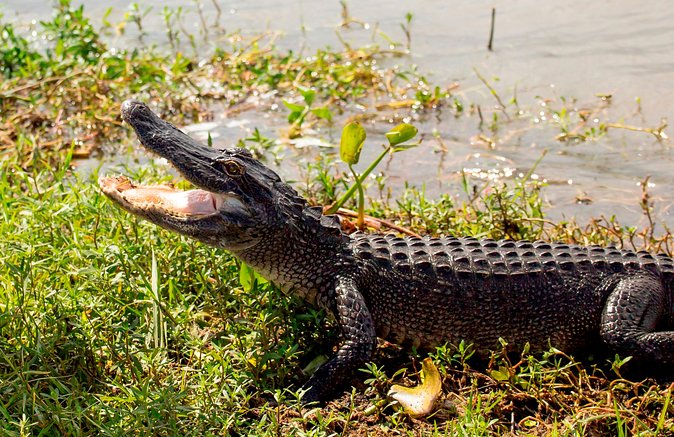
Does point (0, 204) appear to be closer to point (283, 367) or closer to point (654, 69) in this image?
point (283, 367)

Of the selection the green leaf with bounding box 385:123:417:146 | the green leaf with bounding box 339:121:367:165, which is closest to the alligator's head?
the green leaf with bounding box 339:121:367:165

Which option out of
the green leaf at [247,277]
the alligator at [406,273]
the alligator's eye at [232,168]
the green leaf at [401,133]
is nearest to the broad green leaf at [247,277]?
the green leaf at [247,277]

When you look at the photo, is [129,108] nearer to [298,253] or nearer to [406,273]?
[298,253]

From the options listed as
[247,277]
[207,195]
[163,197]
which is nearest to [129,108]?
[163,197]

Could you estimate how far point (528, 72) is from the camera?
7773mm

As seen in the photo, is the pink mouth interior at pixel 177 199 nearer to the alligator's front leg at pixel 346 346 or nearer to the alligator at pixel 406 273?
the alligator at pixel 406 273

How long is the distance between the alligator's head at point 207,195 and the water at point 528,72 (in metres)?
2.05

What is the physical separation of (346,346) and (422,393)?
43 cm

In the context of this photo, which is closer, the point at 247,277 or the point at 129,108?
the point at 129,108

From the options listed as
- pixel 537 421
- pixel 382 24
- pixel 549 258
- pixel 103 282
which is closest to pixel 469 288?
pixel 549 258

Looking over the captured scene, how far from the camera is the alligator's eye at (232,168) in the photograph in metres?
4.18

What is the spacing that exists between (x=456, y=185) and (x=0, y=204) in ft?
9.66

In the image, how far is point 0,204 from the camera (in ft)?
16.8

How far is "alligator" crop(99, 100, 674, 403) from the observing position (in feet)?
13.5
